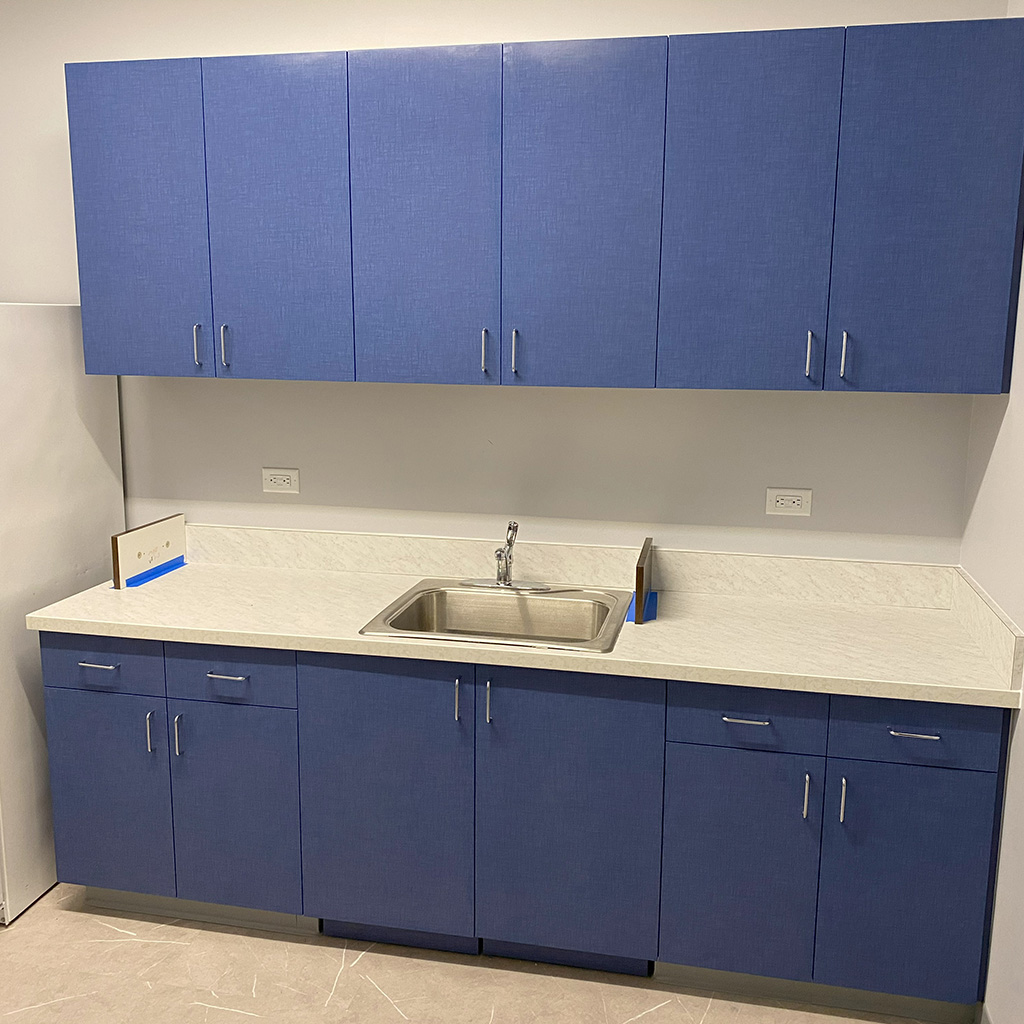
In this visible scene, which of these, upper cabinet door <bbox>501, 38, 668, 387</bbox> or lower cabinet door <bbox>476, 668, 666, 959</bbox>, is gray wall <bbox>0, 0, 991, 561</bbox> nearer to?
upper cabinet door <bbox>501, 38, 668, 387</bbox>

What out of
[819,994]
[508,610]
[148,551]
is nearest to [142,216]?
[148,551]

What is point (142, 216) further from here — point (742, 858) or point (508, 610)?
point (742, 858)

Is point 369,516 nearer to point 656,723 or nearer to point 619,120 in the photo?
point 656,723

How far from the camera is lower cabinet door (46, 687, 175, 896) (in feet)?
8.36

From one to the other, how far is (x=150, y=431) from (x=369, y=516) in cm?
77

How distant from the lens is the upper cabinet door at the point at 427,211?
2369 mm

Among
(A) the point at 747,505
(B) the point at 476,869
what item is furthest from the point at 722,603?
(B) the point at 476,869

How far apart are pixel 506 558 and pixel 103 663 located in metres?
1.12

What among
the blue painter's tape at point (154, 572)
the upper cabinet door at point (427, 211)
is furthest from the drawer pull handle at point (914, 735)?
the blue painter's tape at point (154, 572)

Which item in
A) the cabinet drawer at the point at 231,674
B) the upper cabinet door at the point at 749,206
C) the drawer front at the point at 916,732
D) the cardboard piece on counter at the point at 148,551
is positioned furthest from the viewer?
the cardboard piece on counter at the point at 148,551

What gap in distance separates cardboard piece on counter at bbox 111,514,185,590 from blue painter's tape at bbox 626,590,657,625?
4.74 ft

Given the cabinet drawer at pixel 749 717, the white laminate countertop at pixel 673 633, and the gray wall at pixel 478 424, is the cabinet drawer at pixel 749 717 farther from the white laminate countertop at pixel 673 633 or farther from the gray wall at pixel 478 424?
the gray wall at pixel 478 424

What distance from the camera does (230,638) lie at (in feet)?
7.91

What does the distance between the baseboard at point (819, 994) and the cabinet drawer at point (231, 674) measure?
1.21 m
